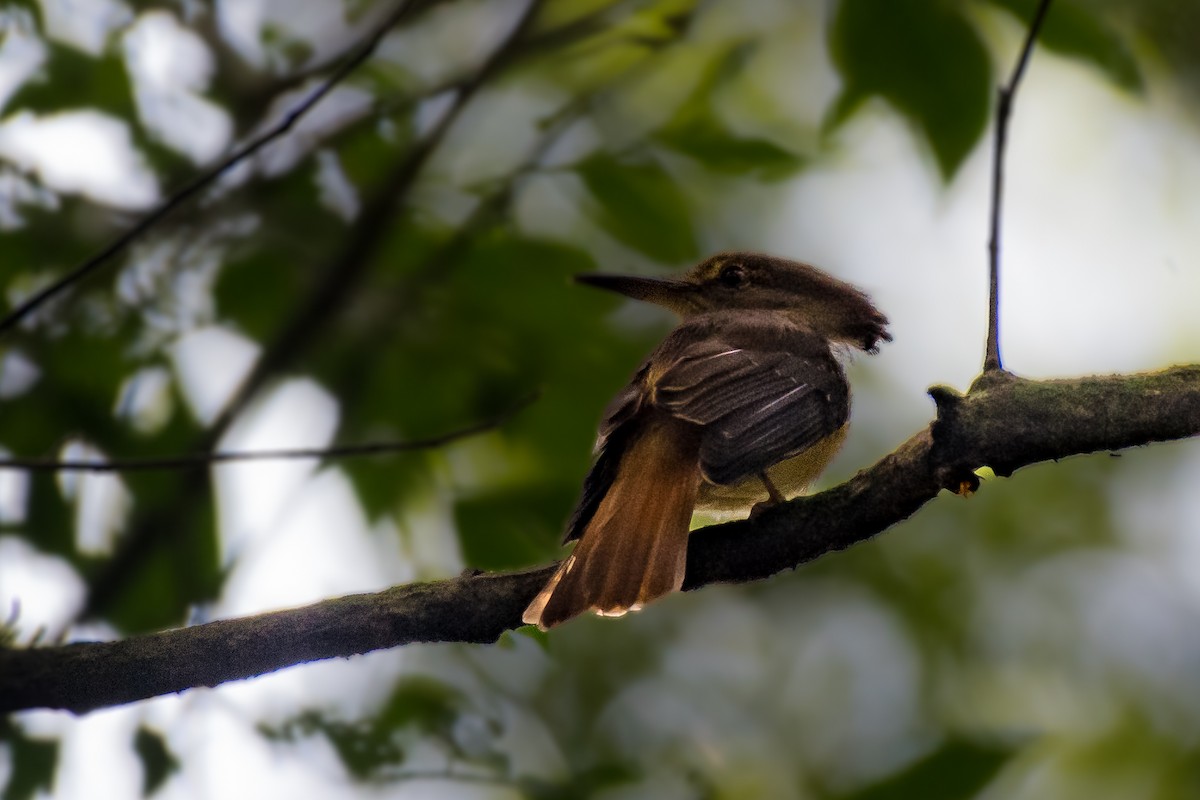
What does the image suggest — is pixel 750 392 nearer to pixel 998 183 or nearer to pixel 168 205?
pixel 998 183

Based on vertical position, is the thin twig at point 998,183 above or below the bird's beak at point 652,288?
above

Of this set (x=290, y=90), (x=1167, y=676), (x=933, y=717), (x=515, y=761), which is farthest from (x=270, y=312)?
(x=1167, y=676)

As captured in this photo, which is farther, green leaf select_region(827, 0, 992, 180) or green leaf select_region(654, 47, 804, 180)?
green leaf select_region(654, 47, 804, 180)

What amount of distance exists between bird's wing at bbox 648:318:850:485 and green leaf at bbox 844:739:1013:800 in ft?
2.93

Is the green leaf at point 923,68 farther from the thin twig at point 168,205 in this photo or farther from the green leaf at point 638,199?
the thin twig at point 168,205

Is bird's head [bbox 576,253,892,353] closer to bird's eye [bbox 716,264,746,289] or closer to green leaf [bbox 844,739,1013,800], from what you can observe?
bird's eye [bbox 716,264,746,289]

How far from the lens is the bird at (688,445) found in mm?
3076

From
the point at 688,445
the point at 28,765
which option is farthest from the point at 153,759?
the point at 688,445

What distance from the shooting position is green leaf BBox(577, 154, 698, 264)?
13.0 feet

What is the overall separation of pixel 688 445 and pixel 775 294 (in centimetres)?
157

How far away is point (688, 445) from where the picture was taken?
11.4 feet

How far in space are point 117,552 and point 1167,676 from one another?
550 cm

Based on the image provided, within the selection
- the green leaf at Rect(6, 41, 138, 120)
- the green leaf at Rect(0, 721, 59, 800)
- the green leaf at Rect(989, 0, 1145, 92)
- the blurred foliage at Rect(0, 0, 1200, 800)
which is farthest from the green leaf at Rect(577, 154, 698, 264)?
the green leaf at Rect(0, 721, 59, 800)

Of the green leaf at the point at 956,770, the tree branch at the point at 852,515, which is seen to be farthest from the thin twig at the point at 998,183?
the green leaf at the point at 956,770
